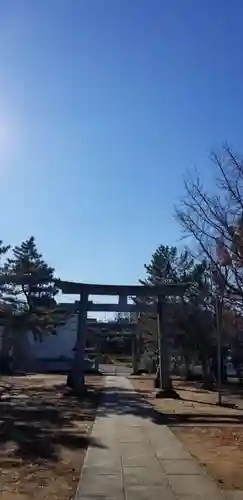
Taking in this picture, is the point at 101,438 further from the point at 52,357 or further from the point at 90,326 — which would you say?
the point at 52,357

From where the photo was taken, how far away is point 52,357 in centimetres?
7269

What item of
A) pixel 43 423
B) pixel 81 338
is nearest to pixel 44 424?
pixel 43 423

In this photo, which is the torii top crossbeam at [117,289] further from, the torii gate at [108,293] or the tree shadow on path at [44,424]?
the tree shadow on path at [44,424]

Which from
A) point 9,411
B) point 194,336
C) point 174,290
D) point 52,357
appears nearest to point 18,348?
point 52,357

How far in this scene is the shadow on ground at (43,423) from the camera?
494 inches

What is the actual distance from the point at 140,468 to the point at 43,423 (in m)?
7.92

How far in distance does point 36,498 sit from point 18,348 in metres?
58.7

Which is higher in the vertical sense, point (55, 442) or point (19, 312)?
point (19, 312)

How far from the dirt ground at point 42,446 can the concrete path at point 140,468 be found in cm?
30

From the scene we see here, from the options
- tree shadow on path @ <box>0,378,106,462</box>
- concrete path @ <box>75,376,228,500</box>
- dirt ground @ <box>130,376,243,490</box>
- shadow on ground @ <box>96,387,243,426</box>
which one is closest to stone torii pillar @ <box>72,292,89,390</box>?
tree shadow on path @ <box>0,378,106,462</box>

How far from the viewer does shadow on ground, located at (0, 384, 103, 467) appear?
12.6 meters

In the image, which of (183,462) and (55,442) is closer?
(183,462)

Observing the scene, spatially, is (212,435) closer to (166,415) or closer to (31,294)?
(166,415)

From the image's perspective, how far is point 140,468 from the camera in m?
10.2
